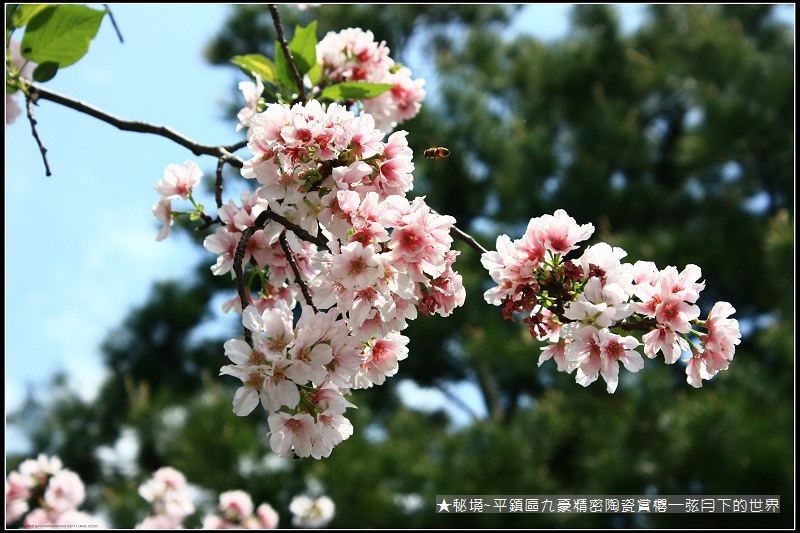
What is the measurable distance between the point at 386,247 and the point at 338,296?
6cm

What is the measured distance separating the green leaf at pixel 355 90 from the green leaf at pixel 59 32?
0.88ft

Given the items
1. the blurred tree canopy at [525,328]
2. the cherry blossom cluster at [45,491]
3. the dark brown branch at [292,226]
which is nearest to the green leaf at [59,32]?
the dark brown branch at [292,226]

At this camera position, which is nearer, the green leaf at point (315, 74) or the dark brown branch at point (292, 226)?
the dark brown branch at point (292, 226)

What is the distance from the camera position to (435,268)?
1.88ft

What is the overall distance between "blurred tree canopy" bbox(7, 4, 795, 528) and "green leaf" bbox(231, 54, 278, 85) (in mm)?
1625

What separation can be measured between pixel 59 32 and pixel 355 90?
0.34 m

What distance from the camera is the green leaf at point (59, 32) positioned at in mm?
796

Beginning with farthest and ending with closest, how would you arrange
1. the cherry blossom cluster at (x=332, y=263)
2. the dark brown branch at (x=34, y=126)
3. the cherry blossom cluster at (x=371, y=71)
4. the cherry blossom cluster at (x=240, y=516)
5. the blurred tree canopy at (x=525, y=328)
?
1. the blurred tree canopy at (x=525, y=328)
2. the cherry blossom cluster at (x=240, y=516)
3. the cherry blossom cluster at (x=371, y=71)
4. the dark brown branch at (x=34, y=126)
5. the cherry blossom cluster at (x=332, y=263)

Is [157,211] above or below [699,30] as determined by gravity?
below

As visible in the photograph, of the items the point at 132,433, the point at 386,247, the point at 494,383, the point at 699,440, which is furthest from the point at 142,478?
the point at 386,247

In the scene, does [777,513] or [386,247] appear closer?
[386,247]

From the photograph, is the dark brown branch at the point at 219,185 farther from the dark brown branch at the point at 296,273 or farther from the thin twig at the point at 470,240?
the thin twig at the point at 470,240

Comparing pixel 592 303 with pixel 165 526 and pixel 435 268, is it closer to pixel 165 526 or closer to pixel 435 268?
pixel 435 268

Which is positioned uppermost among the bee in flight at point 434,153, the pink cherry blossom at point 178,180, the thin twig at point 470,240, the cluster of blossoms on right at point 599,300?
the bee in flight at point 434,153
